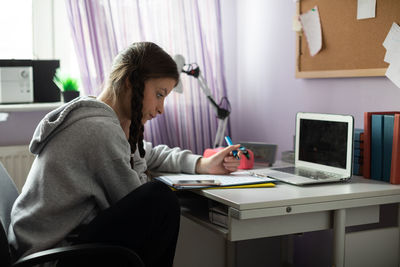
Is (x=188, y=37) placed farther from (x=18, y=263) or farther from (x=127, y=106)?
(x=18, y=263)

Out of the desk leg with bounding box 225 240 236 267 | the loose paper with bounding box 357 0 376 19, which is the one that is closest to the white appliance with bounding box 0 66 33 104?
the desk leg with bounding box 225 240 236 267

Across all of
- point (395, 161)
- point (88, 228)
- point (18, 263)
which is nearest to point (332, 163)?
point (395, 161)

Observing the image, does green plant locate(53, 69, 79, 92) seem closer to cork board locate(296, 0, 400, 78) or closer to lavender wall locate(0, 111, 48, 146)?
lavender wall locate(0, 111, 48, 146)

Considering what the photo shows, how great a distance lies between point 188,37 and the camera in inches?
102

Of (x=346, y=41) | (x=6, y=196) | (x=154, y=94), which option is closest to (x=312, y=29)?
(x=346, y=41)

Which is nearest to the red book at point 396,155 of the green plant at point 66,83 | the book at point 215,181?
the book at point 215,181

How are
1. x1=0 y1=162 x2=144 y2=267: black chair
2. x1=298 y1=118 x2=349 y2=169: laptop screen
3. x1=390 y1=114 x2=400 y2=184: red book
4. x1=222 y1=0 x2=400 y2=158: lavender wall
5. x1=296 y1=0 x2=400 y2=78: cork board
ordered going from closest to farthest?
1. x1=0 y1=162 x2=144 y2=267: black chair
2. x1=390 y1=114 x2=400 y2=184: red book
3. x1=298 y1=118 x2=349 y2=169: laptop screen
4. x1=296 y1=0 x2=400 y2=78: cork board
5. x1=222 y1=0 x2=400 y2=158: lavender wall

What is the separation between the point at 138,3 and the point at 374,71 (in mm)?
1216

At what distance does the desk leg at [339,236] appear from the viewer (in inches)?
59.5

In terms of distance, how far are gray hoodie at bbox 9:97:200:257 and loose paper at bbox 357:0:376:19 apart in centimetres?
111

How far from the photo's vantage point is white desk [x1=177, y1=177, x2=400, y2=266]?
1402mm

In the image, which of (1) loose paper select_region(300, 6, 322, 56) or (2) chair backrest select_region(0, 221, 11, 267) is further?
(1) loose paper select_region(300, 6, 322, 56)

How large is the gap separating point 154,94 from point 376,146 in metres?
0.79

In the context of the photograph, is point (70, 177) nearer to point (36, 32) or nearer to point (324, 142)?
point (324, 142)
